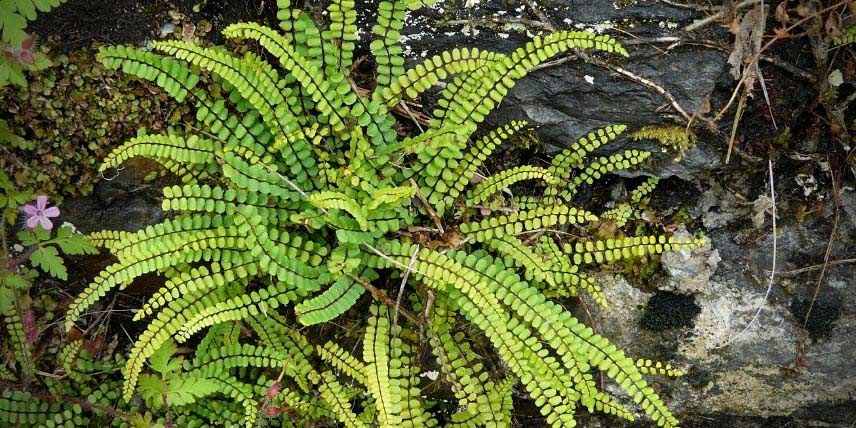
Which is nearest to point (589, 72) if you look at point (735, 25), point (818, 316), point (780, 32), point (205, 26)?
point (735, 25)

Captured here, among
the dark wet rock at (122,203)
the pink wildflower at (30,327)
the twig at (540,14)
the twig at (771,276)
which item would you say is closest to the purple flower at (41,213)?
the dark wet rock at (122,203)

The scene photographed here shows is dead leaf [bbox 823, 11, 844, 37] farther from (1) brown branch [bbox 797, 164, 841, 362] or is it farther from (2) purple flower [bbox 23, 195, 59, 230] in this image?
(2) purple flower [bbox 23, 195, 59, 230]

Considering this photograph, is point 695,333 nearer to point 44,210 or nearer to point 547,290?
point 547,290

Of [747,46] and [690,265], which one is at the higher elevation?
[747,46]

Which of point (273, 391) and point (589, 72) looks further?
point (589, 72)

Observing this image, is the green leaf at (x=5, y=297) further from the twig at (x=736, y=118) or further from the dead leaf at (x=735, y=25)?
the dead leaf at (x=735, y=25)

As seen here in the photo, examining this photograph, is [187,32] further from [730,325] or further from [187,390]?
[730,325]

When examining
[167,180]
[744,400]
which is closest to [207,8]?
[167,180]
